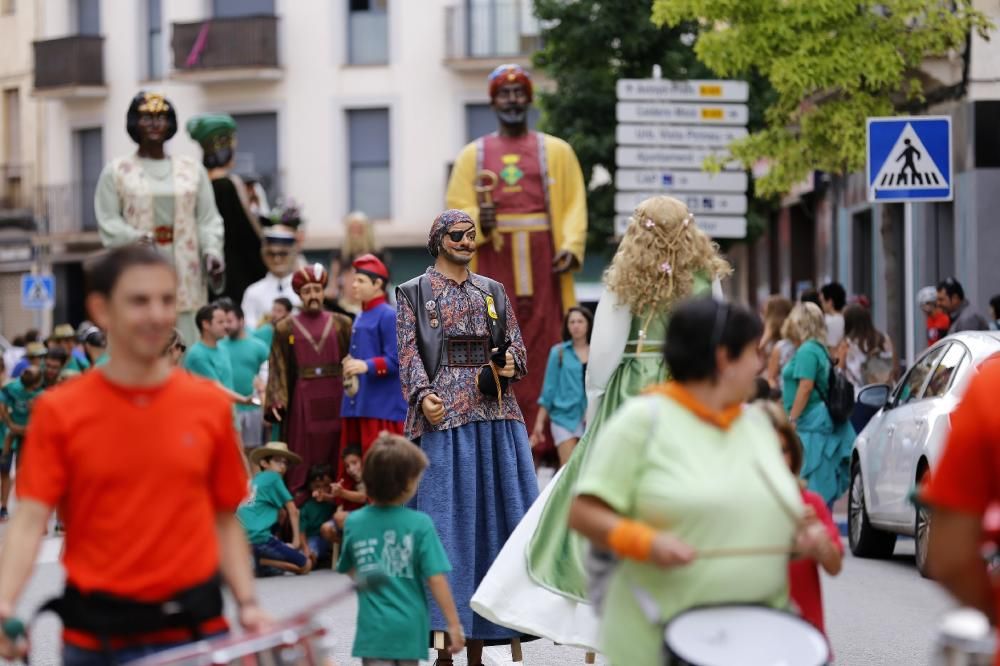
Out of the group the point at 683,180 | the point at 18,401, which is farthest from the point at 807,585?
the point at 683,180

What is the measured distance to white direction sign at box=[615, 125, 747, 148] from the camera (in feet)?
83.7

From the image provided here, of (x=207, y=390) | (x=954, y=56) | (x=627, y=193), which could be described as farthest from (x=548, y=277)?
(x=954, y=56)

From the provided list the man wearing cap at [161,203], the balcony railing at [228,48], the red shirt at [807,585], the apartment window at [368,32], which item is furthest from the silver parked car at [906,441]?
the balcony railing at [228,48]

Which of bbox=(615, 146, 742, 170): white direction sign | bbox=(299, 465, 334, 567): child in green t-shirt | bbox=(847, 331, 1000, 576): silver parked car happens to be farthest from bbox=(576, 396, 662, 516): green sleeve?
bbox=(615, 146, 742, 170): white direction sign

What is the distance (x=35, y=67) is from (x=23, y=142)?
8.13 ft

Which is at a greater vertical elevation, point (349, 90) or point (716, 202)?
point (349, 90)

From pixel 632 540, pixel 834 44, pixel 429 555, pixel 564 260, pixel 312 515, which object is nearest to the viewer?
pixel 632 540

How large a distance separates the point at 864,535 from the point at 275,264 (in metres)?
6.22

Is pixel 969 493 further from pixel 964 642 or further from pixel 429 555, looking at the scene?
pixel 429 555

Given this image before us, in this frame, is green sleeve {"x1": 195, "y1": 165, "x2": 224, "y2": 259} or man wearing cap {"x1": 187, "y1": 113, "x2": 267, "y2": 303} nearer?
green sleeve {"x1": 195, "y1": 165, "x2": 224, "y2": 259}

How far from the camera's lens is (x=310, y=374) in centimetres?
1409

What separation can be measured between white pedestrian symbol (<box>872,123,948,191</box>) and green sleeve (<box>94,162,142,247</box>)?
6146mm

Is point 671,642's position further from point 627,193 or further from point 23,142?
point 23,142

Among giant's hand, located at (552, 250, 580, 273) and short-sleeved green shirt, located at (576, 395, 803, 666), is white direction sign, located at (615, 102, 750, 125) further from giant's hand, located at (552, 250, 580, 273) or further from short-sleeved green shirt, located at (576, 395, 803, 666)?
short-sleeved green shirt, located at (576, 395, 803, 666)
